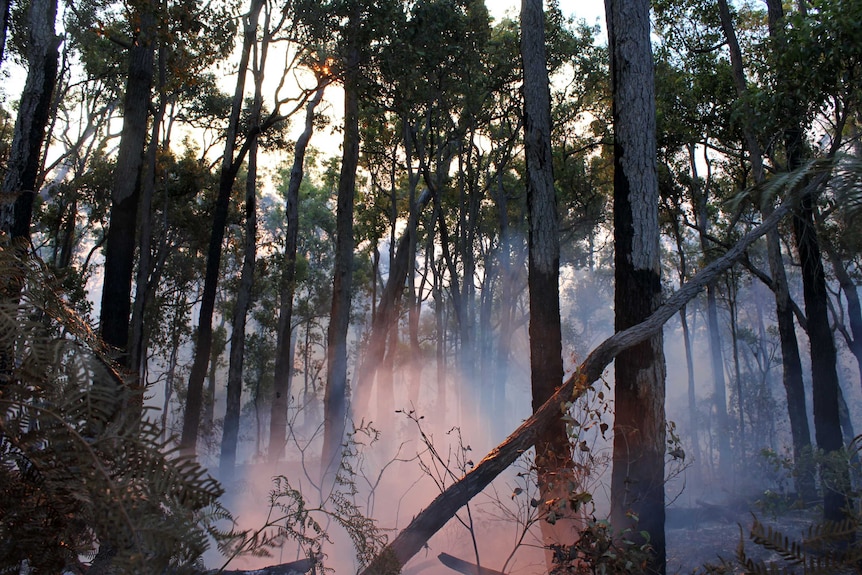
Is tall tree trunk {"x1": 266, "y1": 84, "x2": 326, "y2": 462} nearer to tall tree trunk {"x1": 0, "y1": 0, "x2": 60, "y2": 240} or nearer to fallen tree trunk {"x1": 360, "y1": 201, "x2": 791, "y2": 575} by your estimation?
tall tree trunk {"x1": 0, "y1": 0, "x2": 60, "y2": 240}

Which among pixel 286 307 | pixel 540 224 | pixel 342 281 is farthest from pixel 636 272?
pixel 286 307

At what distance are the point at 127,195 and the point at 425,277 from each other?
1882 centimetres

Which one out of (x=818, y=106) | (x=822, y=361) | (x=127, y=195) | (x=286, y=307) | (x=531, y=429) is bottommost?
(x=531, y=429)

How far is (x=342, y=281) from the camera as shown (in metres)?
13.5

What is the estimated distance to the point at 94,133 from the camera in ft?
65.9

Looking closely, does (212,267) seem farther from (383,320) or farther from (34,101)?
(34,101)

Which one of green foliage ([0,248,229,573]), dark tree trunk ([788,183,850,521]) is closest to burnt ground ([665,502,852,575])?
dark tree trunk ([788,183,850,521])

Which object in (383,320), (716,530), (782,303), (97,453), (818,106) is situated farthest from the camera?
(383,320)

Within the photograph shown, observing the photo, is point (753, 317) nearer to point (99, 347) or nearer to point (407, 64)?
Result: point (407, 64)

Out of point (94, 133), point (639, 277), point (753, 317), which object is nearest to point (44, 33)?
point (639, 277)

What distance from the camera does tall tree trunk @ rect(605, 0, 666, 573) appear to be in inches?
198

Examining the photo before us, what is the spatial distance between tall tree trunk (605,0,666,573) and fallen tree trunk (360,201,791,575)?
21.4 inches

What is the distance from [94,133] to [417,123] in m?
10.9

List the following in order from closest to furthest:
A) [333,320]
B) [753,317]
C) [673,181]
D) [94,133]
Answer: [333,320] < [673,181] < [94,133] < [753,317]
